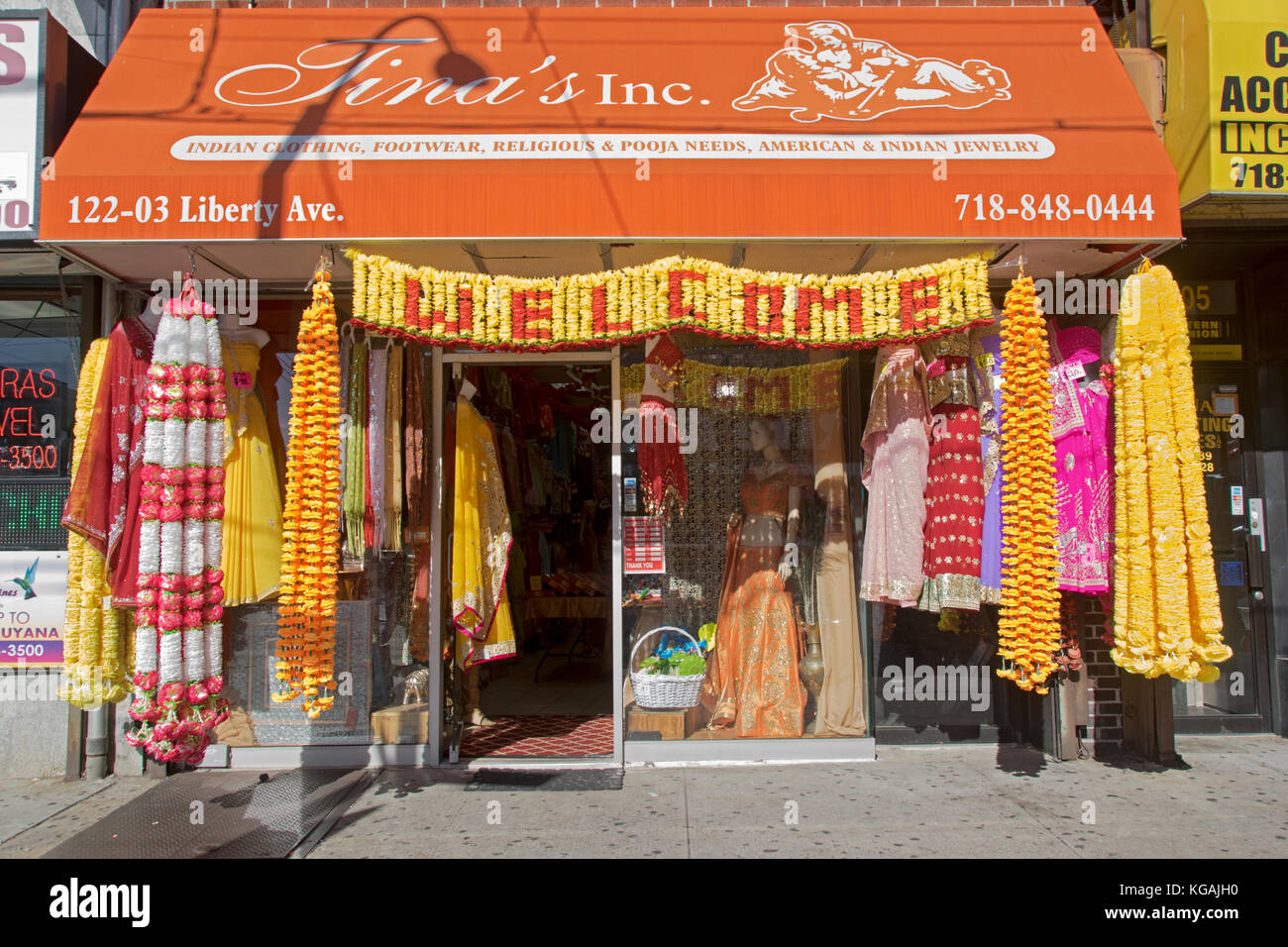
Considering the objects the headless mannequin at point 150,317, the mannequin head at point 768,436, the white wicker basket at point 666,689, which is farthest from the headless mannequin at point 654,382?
the headless mannequin at point 150,317

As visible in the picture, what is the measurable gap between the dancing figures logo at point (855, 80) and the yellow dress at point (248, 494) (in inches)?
137

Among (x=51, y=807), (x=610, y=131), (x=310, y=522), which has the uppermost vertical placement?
(x=610, y=131)

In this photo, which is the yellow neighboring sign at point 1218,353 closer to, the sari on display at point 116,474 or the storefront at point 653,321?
the storefront at point 653,321

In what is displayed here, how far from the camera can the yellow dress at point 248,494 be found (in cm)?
506

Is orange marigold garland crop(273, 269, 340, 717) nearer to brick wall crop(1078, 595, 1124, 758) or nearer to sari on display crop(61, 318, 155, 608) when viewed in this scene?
sari on display crop(61, 318, 155, 608)

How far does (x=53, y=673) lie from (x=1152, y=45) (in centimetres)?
824

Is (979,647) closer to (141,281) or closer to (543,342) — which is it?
(543,342)

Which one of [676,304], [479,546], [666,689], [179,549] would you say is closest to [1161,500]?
[676,304]

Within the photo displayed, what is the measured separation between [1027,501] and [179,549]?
4.54m

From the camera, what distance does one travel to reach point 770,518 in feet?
18.4

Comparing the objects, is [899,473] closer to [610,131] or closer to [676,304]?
[676,304]

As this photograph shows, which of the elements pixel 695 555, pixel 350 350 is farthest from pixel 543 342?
pixel 695 555

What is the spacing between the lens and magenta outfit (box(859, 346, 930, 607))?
15.9 ft

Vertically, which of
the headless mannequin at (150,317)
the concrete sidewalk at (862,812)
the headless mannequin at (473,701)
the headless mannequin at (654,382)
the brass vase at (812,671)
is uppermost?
the headless mannequin at (150,317)
